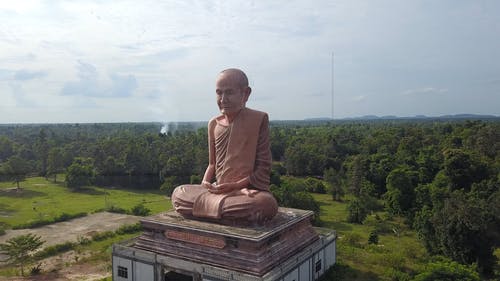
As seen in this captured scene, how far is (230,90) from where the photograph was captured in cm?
1659

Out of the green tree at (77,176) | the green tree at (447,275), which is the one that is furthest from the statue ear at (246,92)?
the green tree at (77,176)

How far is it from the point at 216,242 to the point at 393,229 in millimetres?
17625

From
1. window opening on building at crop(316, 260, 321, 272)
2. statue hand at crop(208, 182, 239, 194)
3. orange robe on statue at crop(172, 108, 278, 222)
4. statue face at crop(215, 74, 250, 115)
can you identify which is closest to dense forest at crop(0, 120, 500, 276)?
window opening on building at crop(316, 260, 321, 272)

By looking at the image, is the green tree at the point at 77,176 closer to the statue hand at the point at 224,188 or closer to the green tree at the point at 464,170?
the statue hand at the point at 224,188

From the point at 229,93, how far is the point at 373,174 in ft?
94.9

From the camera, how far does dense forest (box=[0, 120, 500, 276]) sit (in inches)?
840

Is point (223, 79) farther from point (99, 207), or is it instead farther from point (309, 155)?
point (309, 155)

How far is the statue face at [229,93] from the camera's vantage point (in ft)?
54.4

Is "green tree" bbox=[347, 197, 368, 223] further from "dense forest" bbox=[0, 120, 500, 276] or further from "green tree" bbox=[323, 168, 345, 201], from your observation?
"green tree" bbox=[323, 168, 345, 201]

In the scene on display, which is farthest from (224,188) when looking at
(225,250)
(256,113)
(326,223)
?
(326,223)

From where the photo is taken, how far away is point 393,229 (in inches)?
1125

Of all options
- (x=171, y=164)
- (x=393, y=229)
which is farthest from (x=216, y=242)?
(x=171, y=164)

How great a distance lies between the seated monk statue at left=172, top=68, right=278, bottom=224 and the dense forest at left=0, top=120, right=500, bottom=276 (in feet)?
35.1

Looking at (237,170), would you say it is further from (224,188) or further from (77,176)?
(77,176)
